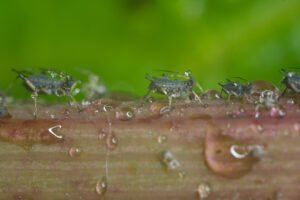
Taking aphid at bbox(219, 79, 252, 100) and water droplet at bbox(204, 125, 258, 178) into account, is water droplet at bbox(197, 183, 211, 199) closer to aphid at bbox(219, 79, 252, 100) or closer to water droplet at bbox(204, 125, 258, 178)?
water droplet at bbox(204, 125, 258, 178)

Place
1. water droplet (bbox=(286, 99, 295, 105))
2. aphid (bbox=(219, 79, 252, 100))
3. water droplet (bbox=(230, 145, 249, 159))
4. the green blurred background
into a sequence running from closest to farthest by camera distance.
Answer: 1. water droplet (bbox=(230, 145, 249, 159))
2. water droplet (bbox=(286, 99, 295, 105))
3. aphid (bbox=(219, 79, 252, 100))
4. the green blurred background

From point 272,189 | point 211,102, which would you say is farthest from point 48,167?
point 272,189

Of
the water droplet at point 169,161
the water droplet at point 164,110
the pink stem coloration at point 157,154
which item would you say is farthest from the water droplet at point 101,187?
the water droplet at point 164,110

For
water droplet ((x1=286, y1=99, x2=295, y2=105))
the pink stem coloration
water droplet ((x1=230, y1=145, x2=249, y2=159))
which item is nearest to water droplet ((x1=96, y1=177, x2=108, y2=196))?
the pink stem coloration

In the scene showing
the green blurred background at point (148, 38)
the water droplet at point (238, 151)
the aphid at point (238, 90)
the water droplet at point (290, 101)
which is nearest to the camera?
the water droplet at point (238, 151)

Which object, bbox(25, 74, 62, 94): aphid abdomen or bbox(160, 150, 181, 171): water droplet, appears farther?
bbox(25, 74, 62, 94): aphid abdomen

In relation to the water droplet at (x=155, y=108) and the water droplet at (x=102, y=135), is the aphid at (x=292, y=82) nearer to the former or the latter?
the water droplet at (x=155, y=108)

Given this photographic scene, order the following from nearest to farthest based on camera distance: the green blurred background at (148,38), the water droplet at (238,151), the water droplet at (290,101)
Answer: the water droplet at (238,151), the water droplet at (290,101), the green blurred background at (148,38)

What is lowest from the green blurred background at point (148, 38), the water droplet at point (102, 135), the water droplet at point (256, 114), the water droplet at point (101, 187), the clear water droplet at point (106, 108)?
the water droplet at point (101, 187)
